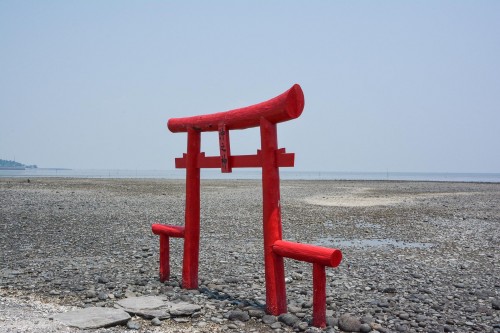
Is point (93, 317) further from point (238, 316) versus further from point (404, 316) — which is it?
point (404, 316)

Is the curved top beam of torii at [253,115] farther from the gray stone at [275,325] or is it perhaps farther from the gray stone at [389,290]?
the gray stone at [389,290]

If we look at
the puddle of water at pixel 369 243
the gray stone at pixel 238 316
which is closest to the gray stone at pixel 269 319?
the gray stone at pixel 238 316

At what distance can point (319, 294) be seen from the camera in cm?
636

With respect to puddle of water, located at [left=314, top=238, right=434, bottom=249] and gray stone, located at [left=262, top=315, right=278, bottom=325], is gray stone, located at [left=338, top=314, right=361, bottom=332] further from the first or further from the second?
puddle of water, located at [left=314, top=238, right=434, bottom=249]

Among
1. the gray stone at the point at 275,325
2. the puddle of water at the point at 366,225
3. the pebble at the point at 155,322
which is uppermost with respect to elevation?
the puddle of water at the point at 366,225

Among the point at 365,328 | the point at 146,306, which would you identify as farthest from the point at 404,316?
the point at 146,306

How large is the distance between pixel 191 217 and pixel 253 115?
239 centimetres

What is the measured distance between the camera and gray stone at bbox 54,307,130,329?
6.33m

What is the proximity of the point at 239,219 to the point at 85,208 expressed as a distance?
683cm

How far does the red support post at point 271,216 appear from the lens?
688cm

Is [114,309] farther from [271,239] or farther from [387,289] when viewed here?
[387,289]

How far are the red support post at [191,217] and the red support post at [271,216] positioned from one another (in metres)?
1.95

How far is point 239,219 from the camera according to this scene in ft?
62.4

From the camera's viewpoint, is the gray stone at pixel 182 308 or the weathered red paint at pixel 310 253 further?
the gray stone at pixel 182 308
